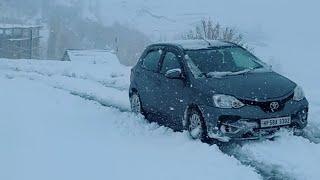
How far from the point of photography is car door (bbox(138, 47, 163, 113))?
9472mm

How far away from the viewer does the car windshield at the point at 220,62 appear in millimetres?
8609

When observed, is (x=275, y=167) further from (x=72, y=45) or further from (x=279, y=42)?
(x=279, y=42)

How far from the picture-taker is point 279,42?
418 ft

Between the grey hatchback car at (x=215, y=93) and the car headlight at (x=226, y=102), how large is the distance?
1cm

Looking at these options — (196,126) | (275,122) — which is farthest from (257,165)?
(196,126)

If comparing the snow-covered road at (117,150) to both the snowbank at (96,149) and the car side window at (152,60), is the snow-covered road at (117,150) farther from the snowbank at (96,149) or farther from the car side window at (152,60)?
the car side window at (152,60)

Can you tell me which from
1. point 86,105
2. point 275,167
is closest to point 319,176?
point 275,167

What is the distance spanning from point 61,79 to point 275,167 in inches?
435

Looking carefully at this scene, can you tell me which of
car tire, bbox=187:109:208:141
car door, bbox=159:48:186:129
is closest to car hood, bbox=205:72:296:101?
car tire, bbox=187:109:208:141

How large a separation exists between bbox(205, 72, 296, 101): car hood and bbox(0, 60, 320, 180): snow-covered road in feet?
2.23

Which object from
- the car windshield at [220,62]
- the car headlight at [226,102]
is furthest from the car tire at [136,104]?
the car headlight at [226,102]

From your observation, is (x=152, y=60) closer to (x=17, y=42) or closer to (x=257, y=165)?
(x=257, y=165)

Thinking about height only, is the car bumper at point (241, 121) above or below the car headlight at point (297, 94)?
below

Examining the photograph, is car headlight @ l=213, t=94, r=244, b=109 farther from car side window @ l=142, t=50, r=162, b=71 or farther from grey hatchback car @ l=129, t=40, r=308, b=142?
car side window @ l=142, t=50, r=162, b=71
